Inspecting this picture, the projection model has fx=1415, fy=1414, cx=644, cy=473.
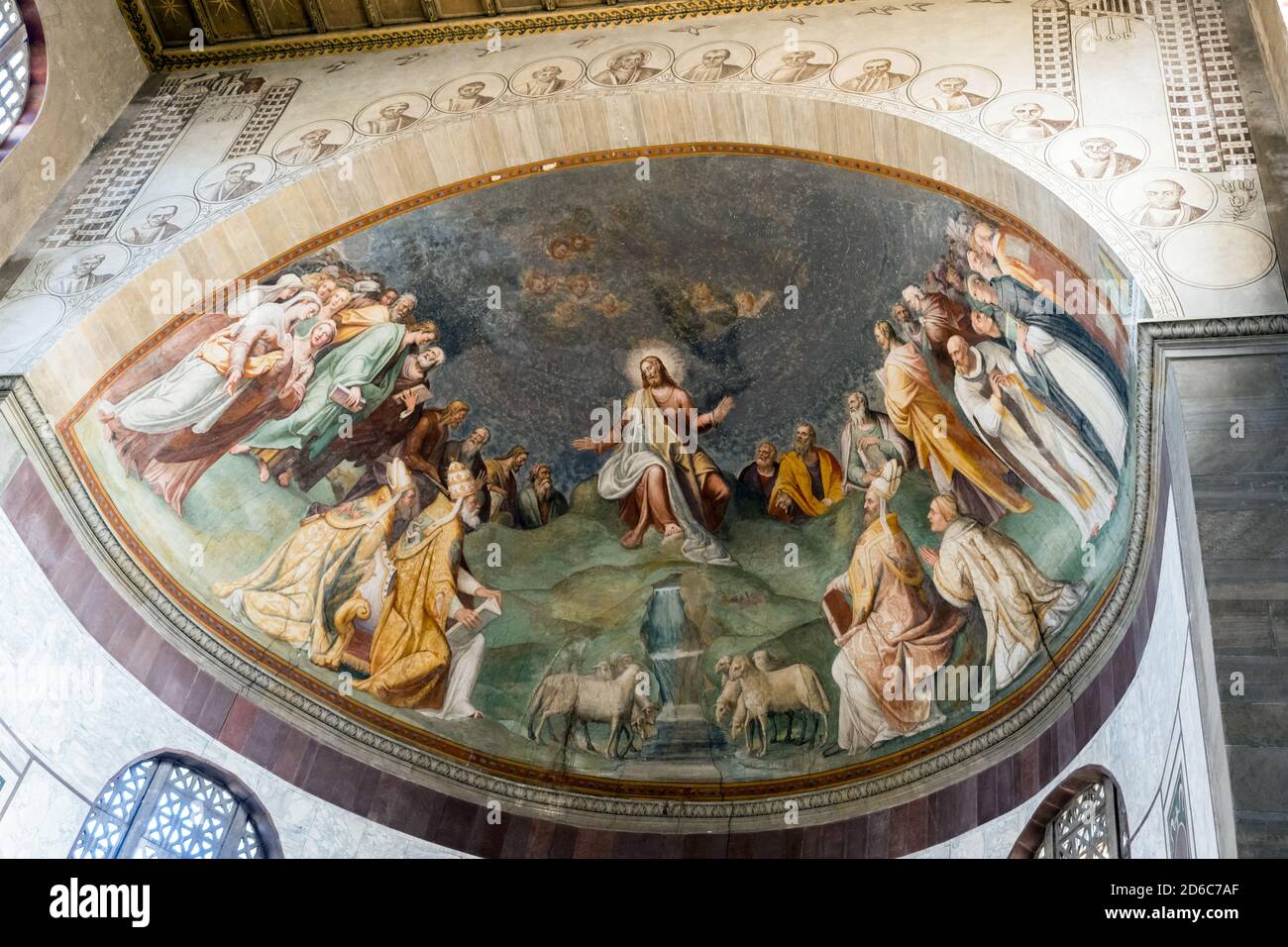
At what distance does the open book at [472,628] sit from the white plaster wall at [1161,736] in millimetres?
5256

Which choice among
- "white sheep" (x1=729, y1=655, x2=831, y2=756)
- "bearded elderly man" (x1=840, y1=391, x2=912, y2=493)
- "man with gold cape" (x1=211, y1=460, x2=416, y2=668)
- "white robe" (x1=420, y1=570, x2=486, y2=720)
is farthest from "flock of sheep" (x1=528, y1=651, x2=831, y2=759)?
"man with gold cape" (x1=211, y1=460, x2=416, y2=668)

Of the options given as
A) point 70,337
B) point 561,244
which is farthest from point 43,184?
point 561,244

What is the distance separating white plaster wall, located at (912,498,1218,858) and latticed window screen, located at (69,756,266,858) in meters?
6.27

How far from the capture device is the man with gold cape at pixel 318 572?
1191cm

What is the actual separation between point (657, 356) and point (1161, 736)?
19.9ft

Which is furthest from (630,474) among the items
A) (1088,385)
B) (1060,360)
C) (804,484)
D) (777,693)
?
(1088,385)

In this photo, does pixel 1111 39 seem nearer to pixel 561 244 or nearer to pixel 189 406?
pixel 561 244

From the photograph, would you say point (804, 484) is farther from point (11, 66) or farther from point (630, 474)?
point (11, 66)

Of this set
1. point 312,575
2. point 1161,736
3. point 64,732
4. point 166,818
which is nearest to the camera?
point 1161,736

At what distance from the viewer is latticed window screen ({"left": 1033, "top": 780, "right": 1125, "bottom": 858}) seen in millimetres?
9195

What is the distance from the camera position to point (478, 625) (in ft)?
41.6

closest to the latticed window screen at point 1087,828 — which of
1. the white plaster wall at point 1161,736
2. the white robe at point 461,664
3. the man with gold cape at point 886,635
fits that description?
the white plaster wall at point 1161,736

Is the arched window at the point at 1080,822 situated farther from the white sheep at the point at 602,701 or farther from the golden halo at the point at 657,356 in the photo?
the golden halo at the point at 657,356

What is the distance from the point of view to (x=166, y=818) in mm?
10703
